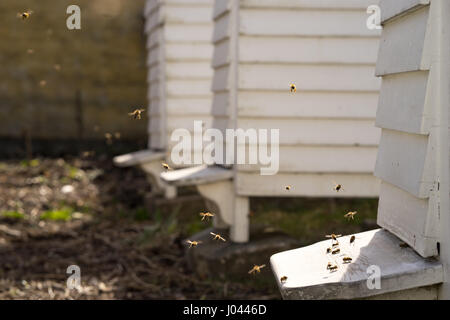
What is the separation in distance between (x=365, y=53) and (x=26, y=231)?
4.31 metres

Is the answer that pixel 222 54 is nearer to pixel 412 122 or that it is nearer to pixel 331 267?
pixel 412 122

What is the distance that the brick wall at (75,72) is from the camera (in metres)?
11.0

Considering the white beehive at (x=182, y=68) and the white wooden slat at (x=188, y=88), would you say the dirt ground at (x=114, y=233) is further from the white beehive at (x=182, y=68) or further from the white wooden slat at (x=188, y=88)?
the white wooden slat at (x=188, y=88)

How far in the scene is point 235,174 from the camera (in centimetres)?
518

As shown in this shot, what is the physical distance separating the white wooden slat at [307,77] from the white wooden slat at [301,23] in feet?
Answer: 0.91

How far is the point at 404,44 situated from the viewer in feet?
8.55

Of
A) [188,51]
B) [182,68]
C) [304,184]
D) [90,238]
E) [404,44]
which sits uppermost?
[188,51]

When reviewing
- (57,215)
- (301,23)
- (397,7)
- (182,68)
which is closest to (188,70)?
(182,68)

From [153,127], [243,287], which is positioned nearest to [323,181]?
[243,287]

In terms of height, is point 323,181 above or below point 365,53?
below

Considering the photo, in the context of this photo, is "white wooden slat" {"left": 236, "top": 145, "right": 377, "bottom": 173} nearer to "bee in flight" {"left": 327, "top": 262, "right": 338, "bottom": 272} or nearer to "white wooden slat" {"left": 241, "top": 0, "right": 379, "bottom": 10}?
"white wooden slat" {"left": 241, "top": 0, "right": 379, "bottom": 10}

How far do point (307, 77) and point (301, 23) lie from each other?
0.45 m

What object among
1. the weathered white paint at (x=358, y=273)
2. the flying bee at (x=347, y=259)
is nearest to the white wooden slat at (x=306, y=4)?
the weathered white paint at (x=358, y=273)
